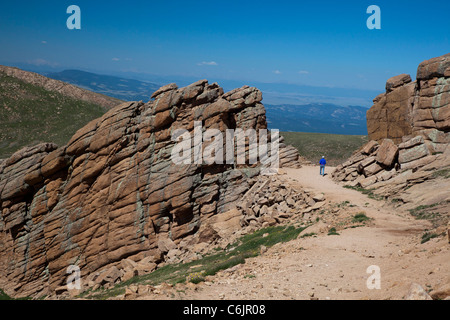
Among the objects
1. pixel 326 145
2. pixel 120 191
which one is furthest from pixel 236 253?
pixel 326 145

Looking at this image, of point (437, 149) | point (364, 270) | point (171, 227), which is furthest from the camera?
point (171, 227)

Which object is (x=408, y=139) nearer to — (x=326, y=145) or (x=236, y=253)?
(x=236, y=253)

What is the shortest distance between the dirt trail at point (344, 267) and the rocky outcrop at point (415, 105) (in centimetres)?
1442

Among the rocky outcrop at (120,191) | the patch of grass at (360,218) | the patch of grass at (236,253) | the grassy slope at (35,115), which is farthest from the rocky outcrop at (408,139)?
the grassy slope at (35,115)

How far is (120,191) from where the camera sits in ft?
133

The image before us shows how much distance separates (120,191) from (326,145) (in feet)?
286

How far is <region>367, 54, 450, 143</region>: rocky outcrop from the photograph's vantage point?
34.9 m

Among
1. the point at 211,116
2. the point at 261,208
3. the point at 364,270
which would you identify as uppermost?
the point at 211,116

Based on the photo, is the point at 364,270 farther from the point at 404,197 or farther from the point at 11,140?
the point at 11,140

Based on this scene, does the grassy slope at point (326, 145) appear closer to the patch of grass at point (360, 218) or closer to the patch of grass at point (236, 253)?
the patch of grass at point (236, 253)

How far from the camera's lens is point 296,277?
1708 centimetres

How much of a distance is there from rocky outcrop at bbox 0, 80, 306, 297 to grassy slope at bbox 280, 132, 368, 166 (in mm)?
64685
